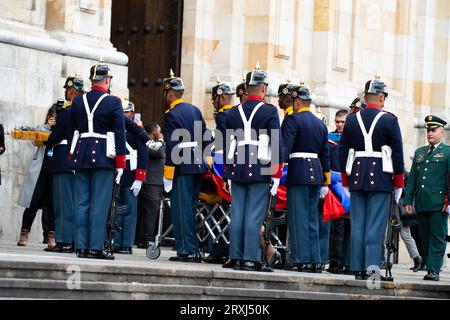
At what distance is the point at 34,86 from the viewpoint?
20.5m

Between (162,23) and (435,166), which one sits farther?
(162,23)

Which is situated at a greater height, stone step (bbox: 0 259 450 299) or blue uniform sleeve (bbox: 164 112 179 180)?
blue uniform sleeve (bbox: 164 112 179 180)

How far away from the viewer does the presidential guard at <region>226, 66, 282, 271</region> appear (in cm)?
1684

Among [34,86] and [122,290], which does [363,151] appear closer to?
[122,290]

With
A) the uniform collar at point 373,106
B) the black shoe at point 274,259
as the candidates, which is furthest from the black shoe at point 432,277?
the uniform collar at point 373,106

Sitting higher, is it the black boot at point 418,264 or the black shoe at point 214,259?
the black shoe at point 214,259

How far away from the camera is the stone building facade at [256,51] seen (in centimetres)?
2031

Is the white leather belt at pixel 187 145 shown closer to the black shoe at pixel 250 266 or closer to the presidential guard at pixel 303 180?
the presidential guard at pixel 303 180

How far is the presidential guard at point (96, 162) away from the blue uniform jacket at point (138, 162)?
5.11 ft

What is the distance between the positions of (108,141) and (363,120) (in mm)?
2706

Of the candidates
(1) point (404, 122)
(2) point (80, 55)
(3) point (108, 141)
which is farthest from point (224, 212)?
(1) point (404, 122)

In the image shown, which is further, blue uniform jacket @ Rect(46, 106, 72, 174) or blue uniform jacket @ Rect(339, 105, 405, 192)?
blue uniform jacket @ Rect(46, 106, 72, 174)

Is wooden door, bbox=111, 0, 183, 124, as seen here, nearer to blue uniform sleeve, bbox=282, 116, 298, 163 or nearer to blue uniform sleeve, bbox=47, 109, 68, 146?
blue uniform sleeve, bbox=47, 109, 68, 146

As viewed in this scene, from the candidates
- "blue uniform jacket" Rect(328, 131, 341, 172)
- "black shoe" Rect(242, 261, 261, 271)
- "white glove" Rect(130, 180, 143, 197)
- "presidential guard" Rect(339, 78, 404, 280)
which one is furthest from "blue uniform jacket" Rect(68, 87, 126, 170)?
"blue uniform jacket" Rect(328, 131, 341, 172)
